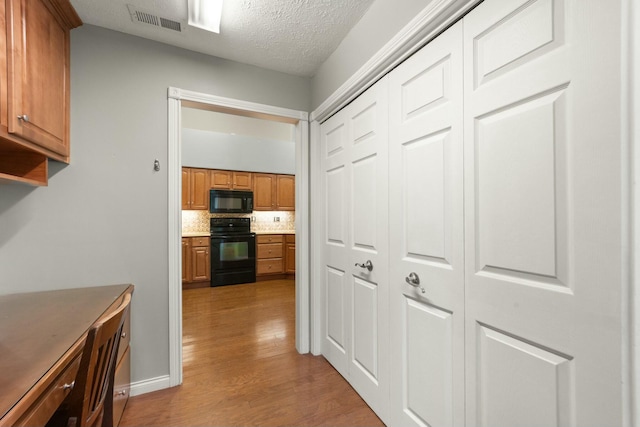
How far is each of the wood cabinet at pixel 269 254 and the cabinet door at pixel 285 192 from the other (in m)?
0.66

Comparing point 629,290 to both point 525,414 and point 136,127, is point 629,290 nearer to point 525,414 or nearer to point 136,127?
point 525,414

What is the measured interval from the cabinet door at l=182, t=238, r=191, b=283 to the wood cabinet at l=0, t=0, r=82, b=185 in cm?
294

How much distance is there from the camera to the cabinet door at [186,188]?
15.1 feet

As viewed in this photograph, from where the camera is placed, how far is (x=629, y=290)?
2.15 feet

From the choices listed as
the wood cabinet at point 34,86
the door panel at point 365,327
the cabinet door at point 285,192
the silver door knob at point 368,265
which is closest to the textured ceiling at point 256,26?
the wood cabinet at point 34,86

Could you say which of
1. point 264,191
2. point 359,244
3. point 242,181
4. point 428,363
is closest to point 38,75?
point 359,244

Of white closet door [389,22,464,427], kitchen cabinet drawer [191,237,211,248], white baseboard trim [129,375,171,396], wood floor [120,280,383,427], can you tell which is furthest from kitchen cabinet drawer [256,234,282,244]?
white closet door [389,22,464,427]

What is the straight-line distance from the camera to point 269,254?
16.8 ft

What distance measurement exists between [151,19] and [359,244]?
1.97 metres

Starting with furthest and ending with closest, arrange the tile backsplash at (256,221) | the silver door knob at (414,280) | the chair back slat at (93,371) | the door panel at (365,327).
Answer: the tile backsplash at (256,221), the door panel at (365,327), the silver door knob at (414,280), the chair back slat at (93,371)

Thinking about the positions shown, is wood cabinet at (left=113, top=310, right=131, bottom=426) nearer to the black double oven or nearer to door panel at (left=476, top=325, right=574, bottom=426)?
door panel at (left=476, top=325, right=574, bottom=426)

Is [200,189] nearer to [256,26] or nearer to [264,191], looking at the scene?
[264,191]

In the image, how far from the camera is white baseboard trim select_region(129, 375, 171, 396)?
1802 mm

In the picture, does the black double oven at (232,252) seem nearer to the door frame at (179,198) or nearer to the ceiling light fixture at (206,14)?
the door frame at (179,198)
